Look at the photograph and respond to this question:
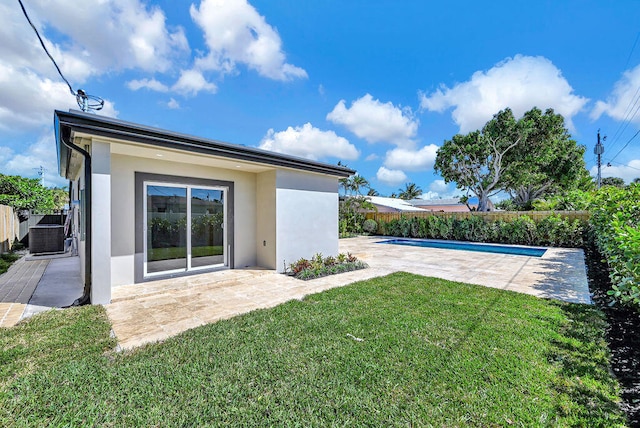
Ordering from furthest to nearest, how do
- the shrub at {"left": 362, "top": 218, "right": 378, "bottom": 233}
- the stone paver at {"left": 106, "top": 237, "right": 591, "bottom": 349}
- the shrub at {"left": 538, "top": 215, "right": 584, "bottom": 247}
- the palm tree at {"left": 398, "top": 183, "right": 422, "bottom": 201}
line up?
1. the palm tree at {"left": 398, "top": 183, "right": 422, "bottom": 201}
2. the shrub at {"left": 362, "top": 218, "right": 378, "bottom": 233}
3. the shrub at {"left": 538, "top": 215, "right": 584, "bottom": 247}
4. the stone paver at {"left": 106, "top": 237, "right": 591, "bottom": 349}

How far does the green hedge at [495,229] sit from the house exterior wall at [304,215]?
39.5 ft

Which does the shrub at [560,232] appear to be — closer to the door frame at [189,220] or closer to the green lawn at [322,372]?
the green lawn at [322,372]

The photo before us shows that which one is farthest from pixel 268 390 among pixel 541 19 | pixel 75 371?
pixel 541 19

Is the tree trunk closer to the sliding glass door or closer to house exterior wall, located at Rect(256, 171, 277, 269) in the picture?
house exterior wall, located at Rect(256, 171, 277, 269)

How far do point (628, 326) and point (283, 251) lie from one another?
7565mm

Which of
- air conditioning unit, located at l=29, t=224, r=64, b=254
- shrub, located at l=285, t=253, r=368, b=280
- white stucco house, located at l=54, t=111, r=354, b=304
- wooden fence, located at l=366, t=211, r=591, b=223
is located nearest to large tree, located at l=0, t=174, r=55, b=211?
air conditioning unit, located at l=29, t=224, r=64, b=254

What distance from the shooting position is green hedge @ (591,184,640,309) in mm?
3549

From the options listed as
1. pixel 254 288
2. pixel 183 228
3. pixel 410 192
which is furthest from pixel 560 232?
pixel 410 192

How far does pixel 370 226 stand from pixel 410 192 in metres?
37.7

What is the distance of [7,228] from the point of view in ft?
41.2

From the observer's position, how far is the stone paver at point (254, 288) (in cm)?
476

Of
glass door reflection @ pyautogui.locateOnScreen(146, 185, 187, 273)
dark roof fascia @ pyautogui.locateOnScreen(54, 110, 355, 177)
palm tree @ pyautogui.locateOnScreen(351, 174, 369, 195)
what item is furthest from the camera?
palm tree @ pyautogui.locateOnScreen(351, 174, 369, 195)

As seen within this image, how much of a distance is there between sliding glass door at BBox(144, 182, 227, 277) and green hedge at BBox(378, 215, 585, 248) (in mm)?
15580

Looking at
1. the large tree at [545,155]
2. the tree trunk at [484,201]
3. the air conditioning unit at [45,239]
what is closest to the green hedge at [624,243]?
the large tree at [545,155]
